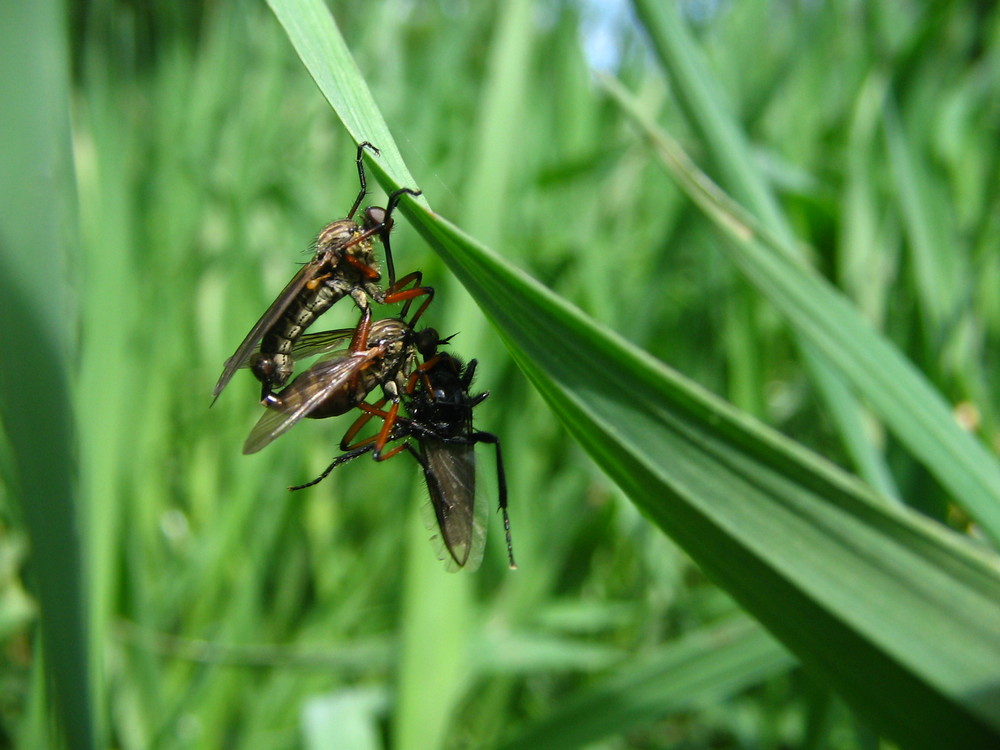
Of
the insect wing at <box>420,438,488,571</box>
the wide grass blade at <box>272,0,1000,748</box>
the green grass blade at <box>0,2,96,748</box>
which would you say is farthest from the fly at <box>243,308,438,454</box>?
the wide grass blade at <box>272,0,1000,748</box>

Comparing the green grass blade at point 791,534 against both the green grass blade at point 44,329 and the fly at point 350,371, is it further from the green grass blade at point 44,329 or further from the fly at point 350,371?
the fly at point 350,371

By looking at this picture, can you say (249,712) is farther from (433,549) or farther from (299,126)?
(299,126)

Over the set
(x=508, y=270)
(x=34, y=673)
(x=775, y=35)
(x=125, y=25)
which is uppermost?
(x=125, y=25)

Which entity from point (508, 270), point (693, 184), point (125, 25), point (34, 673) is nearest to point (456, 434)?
point (693, 184)

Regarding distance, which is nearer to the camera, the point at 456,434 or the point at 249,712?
the point at 456,434

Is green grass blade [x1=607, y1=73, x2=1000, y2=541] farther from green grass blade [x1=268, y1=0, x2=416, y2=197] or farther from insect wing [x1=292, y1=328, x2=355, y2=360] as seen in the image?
insect wing [x1=292, y1=328, x2=355, y2=360]

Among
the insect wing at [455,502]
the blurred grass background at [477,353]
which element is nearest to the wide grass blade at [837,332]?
the blurred grass background at [477,353]

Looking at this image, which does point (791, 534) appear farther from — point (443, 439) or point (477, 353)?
point (477, 353)
